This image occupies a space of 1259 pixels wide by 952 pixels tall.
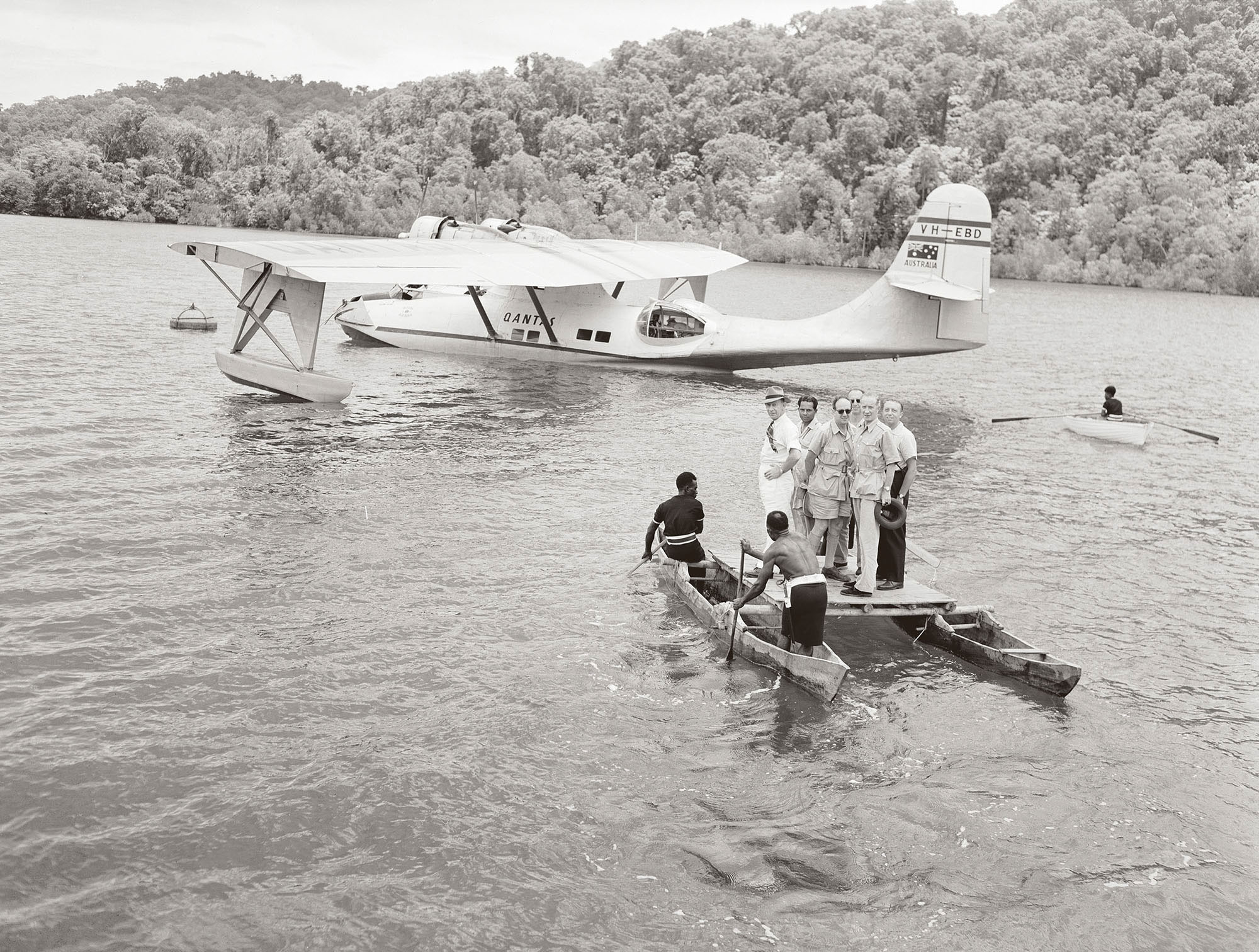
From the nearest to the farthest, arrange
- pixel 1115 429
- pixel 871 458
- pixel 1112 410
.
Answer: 1. pixel 871 458
2. pixel 1115 429
3. pixel 1112 410

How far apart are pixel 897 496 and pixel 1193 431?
16696 millimetres

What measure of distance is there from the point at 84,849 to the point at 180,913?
3.67ft

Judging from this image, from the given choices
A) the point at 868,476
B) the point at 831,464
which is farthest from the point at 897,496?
the point at 831,464

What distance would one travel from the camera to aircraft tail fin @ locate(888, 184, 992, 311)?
2659cm

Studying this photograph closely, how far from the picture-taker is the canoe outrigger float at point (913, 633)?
1072 cm

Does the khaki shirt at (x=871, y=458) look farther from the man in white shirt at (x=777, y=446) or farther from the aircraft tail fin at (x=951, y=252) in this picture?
the aircraft tail fin at (x=951, y=252)

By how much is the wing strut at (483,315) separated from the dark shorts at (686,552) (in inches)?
724

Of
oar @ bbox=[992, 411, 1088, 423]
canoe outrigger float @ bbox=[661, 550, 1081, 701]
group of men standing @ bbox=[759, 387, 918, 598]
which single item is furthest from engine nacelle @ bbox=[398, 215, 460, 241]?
canoe outrigger float @ bbox=[661, 550, 1081, 701]

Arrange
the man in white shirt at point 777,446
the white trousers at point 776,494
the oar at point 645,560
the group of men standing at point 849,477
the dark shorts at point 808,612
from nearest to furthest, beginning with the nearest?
1. the dark shorts at point 808,612
2. the group of men standing at point 849,477
3. the man in white shirt at point 777,446
4. the white trousers at point 776,494
5. the oar at point 645,560

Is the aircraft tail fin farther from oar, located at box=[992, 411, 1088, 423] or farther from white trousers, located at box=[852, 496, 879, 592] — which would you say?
white trousers, located at box=[852, 496, 879, 592]

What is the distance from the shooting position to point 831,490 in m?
11.7

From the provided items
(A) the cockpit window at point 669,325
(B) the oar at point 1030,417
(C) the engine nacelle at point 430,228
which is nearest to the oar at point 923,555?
(B) the oar at point 1030,417

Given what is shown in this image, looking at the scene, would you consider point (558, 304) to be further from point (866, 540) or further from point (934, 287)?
point (866, 540)

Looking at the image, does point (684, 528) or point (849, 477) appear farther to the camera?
point (684, 528)
